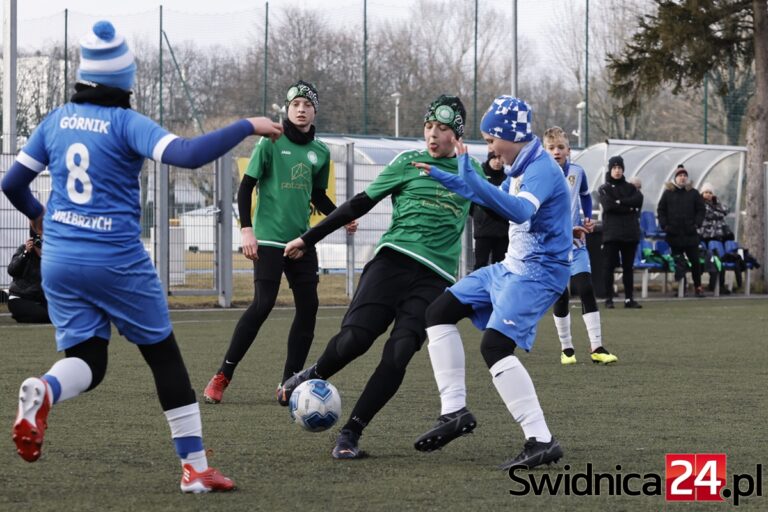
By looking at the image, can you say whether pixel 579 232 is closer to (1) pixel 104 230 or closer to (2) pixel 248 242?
(2) pixel 248 242

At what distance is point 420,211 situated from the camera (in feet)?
22.9

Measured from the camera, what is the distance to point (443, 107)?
6785mm

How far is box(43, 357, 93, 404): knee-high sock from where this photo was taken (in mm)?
5320

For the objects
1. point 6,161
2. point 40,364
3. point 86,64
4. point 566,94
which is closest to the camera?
point 86,64

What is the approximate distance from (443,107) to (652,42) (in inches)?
799

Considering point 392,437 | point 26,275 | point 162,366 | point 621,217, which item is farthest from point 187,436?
point 621,217

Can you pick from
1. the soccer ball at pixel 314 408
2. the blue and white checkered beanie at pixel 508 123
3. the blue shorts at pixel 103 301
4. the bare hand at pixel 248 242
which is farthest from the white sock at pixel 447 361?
the bare hand at pixel 248 242

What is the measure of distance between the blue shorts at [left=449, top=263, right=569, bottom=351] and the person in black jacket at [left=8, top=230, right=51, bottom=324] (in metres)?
9.37

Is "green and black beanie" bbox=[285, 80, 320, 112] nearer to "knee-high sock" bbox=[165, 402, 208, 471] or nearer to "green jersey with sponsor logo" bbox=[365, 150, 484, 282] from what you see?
"green jersey with sponsor logo" bbox=[365, 150, 484, 282]

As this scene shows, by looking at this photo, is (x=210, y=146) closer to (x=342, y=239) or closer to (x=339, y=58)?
(x=342, y=239)

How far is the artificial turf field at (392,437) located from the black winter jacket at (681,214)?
9.31 metres

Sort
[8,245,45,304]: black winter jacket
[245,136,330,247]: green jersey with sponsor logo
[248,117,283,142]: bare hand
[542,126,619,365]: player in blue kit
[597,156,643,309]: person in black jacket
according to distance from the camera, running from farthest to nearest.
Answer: [597,156,643,309]: person in black jacket
[8,245,45,304]: black winter jacket
[542,126,619,365]: player in blue kit
[245,136,330,247]: green jersey with sponsor logo
[248,117,283,142]: bare hand

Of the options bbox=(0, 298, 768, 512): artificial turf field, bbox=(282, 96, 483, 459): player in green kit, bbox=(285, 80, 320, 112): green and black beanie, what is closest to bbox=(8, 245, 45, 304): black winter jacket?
bbox=(0, 298, 768, 512): artificial turf field

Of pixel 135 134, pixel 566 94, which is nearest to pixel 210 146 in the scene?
pixel 135 134
